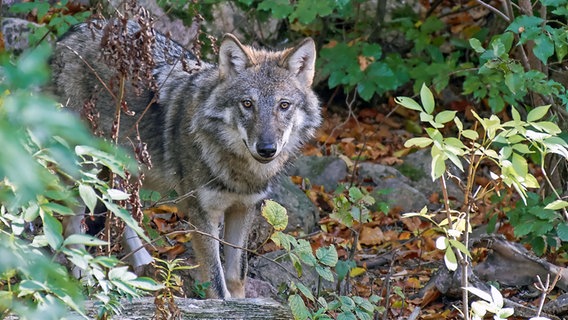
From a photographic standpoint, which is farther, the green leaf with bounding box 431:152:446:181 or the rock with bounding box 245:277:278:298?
the rock with bounding box 245:277:278:298

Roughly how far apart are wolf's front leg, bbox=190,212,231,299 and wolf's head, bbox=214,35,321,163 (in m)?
0.61

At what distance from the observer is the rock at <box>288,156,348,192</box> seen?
346 inches

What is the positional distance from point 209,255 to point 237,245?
26 centimetres

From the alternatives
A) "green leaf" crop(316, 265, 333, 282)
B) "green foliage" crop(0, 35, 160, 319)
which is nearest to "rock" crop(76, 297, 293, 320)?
"green leaf" crop(316, 265, 333, 282)

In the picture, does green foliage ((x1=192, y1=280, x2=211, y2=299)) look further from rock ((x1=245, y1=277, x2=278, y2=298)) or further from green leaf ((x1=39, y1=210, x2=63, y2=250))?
green leaf ((x1=39, y1=210, x2=63, y2=250))

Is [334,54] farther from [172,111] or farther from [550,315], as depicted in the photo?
[550,315]

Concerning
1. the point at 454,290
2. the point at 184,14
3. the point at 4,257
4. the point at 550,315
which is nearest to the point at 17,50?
the point at 184,14

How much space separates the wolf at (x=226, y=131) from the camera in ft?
19.0

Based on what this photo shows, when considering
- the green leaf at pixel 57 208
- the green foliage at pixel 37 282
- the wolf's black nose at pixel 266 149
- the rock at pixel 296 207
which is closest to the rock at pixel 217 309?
the wolf's black nose at pixel 266 149

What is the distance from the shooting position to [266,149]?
5.48 meters

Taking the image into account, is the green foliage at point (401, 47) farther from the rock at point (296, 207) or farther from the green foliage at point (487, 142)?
the green foliage at point (487, 142)

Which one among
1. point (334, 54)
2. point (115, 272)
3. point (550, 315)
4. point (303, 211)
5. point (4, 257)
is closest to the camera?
point (4, 257)

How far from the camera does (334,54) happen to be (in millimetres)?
9141

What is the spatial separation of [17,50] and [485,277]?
4.87 m
